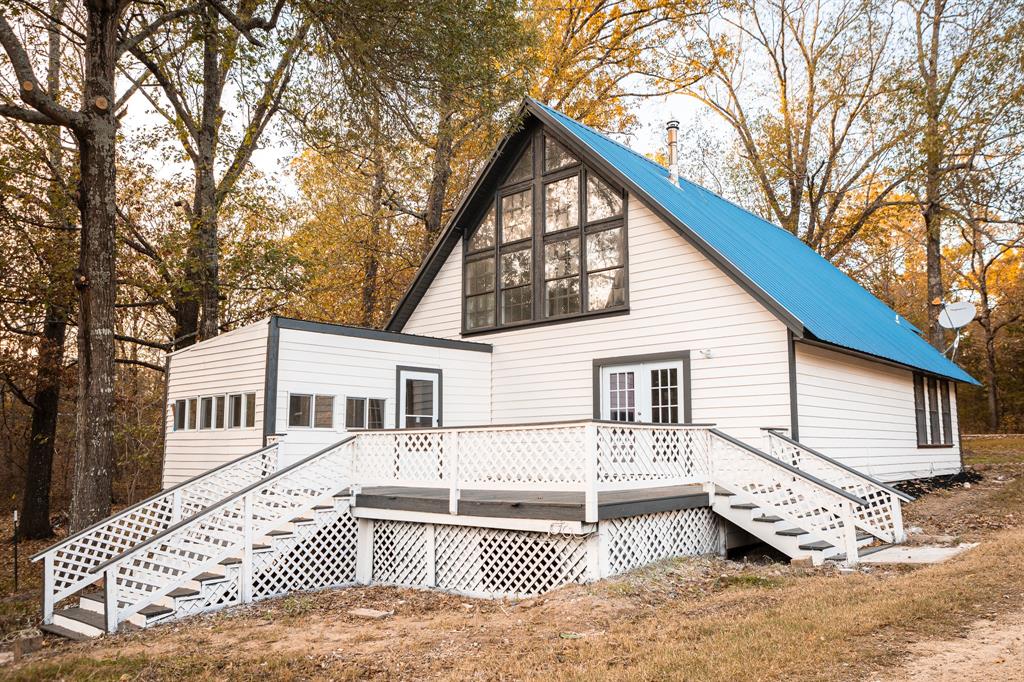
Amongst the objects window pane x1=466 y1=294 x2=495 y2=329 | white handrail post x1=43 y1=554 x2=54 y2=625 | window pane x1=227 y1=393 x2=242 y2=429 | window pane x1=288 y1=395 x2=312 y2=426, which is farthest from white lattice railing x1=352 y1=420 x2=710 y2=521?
window pane x1=466 y1=294 x2=495 y2=329

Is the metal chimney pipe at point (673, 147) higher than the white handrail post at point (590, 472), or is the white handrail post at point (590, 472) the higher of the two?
the metal chimney pipe at point (673, 147)

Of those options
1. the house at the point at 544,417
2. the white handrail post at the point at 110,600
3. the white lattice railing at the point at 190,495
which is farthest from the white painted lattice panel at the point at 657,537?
the white lattice railing at the point at 190,495

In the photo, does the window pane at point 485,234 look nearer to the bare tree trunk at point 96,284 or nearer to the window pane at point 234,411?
the window pane at point 234,411

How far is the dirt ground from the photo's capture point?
5.09 m

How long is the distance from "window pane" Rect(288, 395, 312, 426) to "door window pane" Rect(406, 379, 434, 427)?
212 cm

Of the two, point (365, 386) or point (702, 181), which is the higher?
point (702, 181)

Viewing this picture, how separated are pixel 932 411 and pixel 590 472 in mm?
14060

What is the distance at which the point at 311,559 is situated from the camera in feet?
33.8

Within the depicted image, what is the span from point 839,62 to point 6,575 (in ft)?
91.9

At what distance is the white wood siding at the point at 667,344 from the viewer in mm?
12422

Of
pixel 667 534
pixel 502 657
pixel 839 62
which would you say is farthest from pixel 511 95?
pixel 839 62

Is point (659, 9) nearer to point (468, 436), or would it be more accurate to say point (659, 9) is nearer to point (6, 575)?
point (468, 436)

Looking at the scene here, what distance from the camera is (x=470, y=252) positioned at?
17.0 meters

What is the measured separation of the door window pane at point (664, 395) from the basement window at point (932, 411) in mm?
7640
